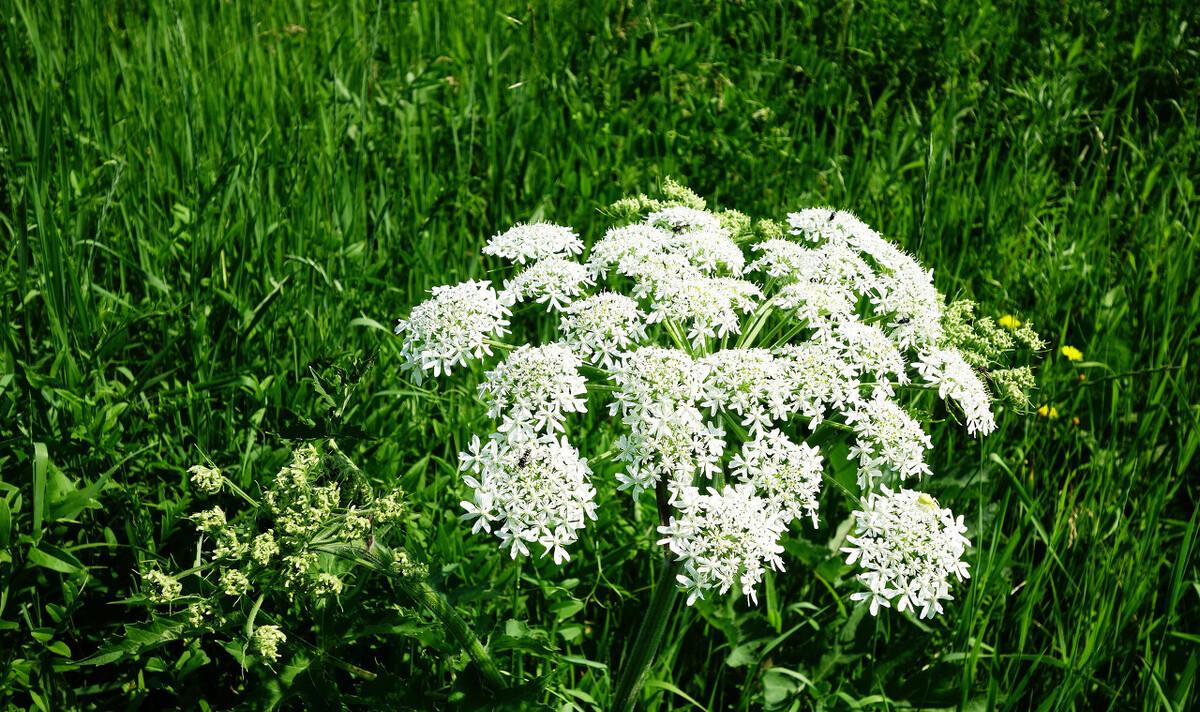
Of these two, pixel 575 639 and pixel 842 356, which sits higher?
pixel 842 356

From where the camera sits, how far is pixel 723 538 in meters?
2.34

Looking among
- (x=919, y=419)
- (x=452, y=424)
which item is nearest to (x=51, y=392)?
(x=452, y=424)

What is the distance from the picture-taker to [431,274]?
4.21 meters

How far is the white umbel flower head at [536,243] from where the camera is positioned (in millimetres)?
2996

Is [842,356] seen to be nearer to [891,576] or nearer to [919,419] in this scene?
[919,419]

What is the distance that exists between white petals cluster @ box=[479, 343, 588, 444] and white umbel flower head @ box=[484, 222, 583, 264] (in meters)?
0.50

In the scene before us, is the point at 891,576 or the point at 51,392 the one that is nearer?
the point at 891,576

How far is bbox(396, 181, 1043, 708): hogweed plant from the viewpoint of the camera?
7.81ft

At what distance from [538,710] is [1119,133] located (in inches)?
216

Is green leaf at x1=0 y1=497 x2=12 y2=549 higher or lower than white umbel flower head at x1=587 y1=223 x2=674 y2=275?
lower

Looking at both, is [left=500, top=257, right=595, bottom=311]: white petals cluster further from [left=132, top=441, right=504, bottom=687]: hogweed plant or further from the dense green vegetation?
[left=132, top=441, right=504, bottom=687]: hogweed plant

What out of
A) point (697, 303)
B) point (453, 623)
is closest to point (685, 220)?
point (697, 303)

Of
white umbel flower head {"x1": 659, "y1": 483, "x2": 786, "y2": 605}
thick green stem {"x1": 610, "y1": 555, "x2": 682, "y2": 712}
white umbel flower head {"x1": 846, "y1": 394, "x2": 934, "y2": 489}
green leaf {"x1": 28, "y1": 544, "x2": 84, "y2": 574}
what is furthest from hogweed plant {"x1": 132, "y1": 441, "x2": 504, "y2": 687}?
white umbel flower head {"x1": 846, "y1": 394, "x2": 934, "y2": 489}

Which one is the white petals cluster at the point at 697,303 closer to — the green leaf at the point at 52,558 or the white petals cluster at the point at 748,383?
the white petals cluster at the point at 748,383
